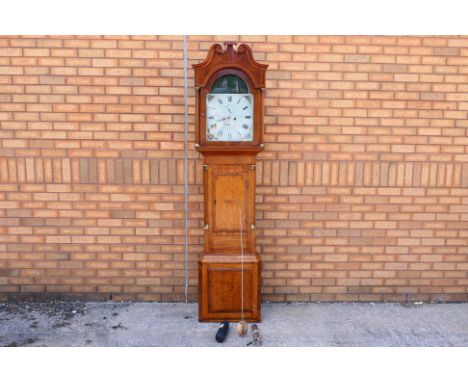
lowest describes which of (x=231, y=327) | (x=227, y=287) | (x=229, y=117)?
(x=231, y=327)

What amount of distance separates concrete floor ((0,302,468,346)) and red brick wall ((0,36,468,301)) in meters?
0.19

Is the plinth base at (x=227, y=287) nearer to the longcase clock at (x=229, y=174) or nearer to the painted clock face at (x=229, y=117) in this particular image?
the longcase clock at (x=229, y=174)

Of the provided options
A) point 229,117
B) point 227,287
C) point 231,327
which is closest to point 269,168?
point 229,117

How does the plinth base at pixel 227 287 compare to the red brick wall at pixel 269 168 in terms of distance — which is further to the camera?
the red brick wall at pixel 269 168

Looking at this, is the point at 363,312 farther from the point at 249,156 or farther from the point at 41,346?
the point at 41,346

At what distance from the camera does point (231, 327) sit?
405 centimetres

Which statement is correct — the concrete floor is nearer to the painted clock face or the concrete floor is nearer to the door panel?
the door panel

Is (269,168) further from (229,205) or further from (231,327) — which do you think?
(231,327)

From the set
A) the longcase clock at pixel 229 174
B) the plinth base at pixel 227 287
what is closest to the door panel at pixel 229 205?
the longcase clock at pixel 229 174

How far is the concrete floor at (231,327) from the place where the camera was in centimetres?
387

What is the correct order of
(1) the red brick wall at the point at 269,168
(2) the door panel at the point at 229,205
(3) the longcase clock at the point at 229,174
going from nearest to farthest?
(3) the longcase clock at the point at 229,174 → (2) the door panel at the point at 229,205 → (1) the red brick wall at the point at 269,168

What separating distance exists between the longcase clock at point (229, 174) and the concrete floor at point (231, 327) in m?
0.30

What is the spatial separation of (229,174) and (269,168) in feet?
2.09

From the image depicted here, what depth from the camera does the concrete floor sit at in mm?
3871
